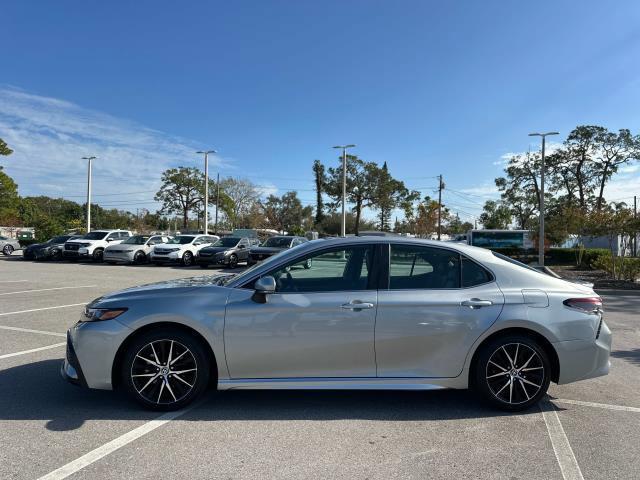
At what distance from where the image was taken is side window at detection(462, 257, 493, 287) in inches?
173

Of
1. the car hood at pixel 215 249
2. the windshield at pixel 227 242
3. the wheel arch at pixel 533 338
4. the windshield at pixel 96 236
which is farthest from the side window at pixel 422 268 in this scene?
the windshield at pixel 96 236

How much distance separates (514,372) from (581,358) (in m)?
0.63

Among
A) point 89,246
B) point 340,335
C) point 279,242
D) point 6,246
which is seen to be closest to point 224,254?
point 279,242

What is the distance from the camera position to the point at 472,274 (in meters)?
4.43

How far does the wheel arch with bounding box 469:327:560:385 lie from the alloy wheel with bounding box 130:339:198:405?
2.42 meters

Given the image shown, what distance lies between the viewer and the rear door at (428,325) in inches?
163

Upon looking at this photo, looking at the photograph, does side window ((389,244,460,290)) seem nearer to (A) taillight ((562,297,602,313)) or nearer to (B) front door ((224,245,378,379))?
(B) front door ((224,245,378,379))

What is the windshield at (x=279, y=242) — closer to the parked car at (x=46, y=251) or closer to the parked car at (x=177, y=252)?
the parked car at (x=177, y=252)

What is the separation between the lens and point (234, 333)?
4082mm

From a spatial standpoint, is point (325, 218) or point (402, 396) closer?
point (402, 396)

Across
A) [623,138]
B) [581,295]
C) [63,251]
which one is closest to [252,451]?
[581,295]

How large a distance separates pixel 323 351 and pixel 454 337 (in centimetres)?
114

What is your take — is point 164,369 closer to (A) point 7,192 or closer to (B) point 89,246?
(B) point 89,246

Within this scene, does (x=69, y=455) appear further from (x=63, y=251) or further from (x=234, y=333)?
(x=63, y=251)
